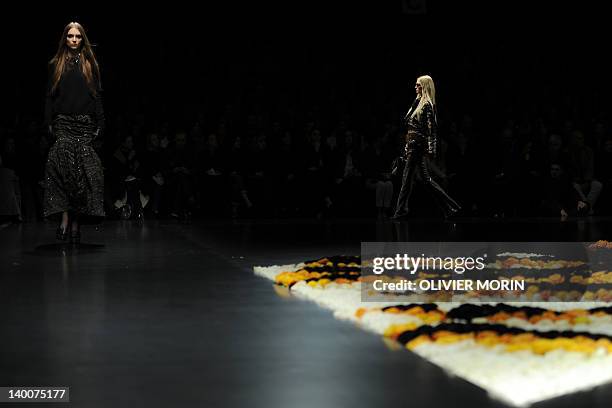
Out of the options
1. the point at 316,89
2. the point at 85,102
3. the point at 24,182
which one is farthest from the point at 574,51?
the point at 85,102

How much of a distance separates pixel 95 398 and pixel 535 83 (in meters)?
15.0

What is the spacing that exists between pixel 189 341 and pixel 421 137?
5071mm

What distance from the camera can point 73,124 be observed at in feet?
26.5

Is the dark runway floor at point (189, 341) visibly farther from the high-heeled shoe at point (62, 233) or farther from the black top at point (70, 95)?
the black top at point (70, 95)

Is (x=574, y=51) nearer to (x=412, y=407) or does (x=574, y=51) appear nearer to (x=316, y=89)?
(x=316, y=89)

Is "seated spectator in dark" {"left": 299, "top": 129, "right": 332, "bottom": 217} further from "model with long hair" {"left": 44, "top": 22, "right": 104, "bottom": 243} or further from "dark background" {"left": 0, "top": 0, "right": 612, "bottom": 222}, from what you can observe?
"model with long hair" {"left": 44, "top": 22, "right": 104, "bottom": 243}

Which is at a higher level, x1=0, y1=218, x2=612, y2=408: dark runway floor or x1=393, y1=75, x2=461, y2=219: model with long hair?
x1=393, y1=75, x2=461, y2=219: model with long hair

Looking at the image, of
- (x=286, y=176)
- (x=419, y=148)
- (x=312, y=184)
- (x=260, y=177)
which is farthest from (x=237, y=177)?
(x=419, y=148)

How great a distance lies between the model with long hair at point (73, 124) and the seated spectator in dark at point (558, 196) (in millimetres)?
7952

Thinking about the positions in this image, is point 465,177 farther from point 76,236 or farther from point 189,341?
point 189,341

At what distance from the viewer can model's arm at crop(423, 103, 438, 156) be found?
8.52 m

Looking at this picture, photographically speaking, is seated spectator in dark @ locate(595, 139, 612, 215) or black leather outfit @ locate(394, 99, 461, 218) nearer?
black leather outfit @ locate(394, 99, 461, 218)

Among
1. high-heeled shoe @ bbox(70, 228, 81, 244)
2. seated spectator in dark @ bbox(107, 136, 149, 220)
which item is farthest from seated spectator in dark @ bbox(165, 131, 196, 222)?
high-heeled shoe @ bbox(70, 228, 81, 244)

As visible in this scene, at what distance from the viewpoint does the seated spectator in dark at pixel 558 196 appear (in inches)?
561
